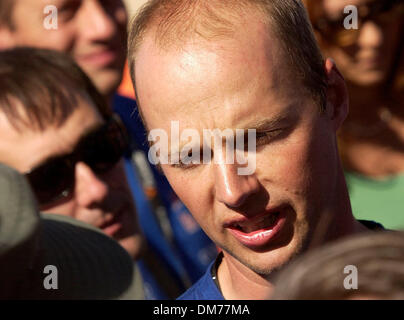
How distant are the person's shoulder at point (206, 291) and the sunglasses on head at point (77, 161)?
0.77 meters

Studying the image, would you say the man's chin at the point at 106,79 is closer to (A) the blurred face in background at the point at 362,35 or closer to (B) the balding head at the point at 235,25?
(A) the blurred face in background at the point at 362,35

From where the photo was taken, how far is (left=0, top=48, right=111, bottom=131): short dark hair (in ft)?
7.79

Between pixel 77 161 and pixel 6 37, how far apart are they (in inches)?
36.3

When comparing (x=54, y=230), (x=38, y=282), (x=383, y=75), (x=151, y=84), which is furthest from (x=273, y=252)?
(x=383, y=75)

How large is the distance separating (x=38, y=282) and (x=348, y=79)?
65.7 inches

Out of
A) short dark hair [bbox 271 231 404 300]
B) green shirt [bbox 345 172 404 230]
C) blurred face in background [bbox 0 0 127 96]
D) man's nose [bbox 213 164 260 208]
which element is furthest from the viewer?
blurred face in background [bbox 0 0 127 96]

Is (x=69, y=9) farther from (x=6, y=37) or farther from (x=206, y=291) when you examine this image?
(x=206, y=291)

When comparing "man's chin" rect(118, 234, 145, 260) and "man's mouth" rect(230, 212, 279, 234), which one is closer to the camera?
"man's mouth" rect(230, 212, 279, 234)

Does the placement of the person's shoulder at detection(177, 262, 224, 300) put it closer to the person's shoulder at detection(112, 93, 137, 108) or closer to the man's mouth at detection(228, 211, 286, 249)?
the man's mouth at detection(228, 211, 286, 249)

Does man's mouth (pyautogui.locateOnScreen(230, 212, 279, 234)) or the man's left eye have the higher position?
the man's left eye

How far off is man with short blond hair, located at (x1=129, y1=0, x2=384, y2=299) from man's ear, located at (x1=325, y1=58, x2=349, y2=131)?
0.02m

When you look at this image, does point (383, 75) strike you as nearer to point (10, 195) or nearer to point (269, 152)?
point (269, 152)

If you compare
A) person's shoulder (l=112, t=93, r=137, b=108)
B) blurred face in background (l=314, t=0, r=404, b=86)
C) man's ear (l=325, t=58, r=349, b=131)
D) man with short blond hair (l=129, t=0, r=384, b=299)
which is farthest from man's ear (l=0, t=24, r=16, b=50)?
man's ear (l=325, t=58, r=349, b=131)

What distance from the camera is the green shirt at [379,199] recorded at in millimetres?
2744
